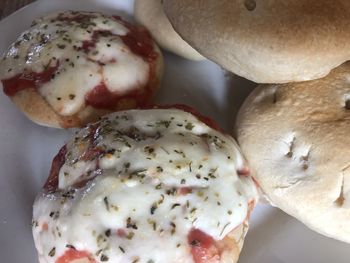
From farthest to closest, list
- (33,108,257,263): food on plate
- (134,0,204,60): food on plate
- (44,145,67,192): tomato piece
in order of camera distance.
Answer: (134,0,204,60): food on plate → (44,145,67,192): tomato piece → (33,108,257,263): food on plate

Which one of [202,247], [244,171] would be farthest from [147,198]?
[244,171]

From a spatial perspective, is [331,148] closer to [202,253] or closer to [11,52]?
[202,253]

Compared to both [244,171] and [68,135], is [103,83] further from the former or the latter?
[244,171]

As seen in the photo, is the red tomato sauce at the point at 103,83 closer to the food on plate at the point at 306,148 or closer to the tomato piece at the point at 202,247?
the food on plate at the point at 306,148

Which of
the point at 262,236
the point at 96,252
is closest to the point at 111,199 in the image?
the point at 96,252

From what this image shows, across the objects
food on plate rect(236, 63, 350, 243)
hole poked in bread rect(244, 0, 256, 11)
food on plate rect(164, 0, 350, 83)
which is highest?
hole poked in bread rect(244, 0, 256, 11)

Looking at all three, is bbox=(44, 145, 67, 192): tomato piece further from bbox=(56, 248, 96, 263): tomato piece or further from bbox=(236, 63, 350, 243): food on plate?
bbox=(236, 63, 350, 243): food on plate

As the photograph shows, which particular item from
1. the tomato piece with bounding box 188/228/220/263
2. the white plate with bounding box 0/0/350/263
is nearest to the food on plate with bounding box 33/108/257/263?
the tomato piece with bounding box 188/228/220/263
